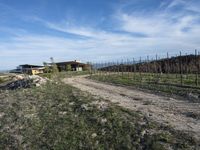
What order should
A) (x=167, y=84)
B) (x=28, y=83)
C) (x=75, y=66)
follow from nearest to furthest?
(x=167, y=84)
(x=28, y=83)
(x=75, y=66)

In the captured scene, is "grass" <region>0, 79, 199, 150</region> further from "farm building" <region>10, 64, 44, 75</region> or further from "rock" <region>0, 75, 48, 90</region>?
"farm building" <region>10, 64, 44, 75</region>

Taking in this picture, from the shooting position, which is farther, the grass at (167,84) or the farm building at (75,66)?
the farm building at (75,66)

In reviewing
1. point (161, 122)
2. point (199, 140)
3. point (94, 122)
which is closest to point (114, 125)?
point (94, 122)

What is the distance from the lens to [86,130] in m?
10.7

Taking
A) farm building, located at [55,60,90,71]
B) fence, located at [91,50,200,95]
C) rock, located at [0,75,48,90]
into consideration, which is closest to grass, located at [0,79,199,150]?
rock, located at [0,75,48,90]

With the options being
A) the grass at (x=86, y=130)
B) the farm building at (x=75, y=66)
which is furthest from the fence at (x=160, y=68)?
the grass at (x=86, y=130)

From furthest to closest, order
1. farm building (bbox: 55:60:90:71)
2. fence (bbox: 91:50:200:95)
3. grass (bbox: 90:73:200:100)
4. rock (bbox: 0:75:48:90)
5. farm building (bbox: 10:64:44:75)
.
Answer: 1. farm building (bbox: 55:60:90:71)
2. farm building (bbox: 10:64:44:75)
3. fence (bbox: 91:50:200:95)
4. rock (bbox: 0:75:48:90)
5. grass (bbox: 90:73:200:100)

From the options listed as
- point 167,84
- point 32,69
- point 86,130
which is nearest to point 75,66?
point 32,69

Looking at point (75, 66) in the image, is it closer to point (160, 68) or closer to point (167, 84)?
point (160, 68)

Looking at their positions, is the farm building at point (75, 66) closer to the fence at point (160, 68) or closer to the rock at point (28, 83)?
the fence at point (160, 68)

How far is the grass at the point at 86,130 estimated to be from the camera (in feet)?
29.3

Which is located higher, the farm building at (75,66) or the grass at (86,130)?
the farm building at (75,66)

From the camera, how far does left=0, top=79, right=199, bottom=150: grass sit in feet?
29.3

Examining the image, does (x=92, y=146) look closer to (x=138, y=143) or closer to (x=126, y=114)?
(x=138, y=143)
